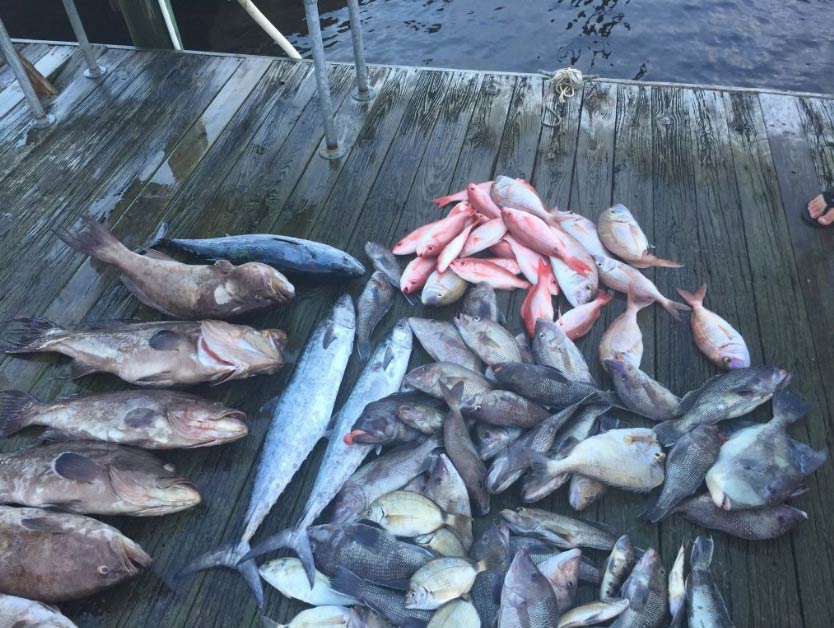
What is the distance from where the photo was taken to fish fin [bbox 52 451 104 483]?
93.3 inches

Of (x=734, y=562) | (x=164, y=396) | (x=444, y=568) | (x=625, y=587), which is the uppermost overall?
(x=164, y=396)

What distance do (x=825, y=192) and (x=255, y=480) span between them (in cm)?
370

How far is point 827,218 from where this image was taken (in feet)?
11.6

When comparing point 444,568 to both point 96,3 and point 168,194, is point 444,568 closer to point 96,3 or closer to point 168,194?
point 168,194

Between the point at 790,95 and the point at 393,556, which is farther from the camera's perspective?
the point at 790,95

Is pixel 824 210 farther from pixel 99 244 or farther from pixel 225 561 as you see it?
pixel 99 244

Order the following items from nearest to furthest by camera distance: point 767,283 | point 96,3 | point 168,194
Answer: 1. point 767,283
2. point 168,194
3. point 96,3

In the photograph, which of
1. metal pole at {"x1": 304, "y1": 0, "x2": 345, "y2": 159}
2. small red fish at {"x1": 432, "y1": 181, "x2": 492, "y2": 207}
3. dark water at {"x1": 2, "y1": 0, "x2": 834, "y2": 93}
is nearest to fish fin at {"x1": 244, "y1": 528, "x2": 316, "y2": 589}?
small red fish at {"x1": 432, "y1": 181, "x2": 492, "y2": 207}

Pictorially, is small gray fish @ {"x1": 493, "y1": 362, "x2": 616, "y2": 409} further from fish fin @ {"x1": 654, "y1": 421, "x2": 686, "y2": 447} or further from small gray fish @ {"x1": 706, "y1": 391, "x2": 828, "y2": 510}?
small gray fish @ {"x1": 706, "y1": 391, "x2": 828, "y2": 510}

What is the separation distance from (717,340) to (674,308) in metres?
0.30

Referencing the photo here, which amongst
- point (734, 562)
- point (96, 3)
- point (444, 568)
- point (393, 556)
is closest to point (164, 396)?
point (393, 556)

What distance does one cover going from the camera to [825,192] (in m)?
3.52

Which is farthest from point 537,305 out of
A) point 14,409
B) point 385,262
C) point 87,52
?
point 87,52

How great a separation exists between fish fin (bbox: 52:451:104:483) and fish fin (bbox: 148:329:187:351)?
1.96ft
